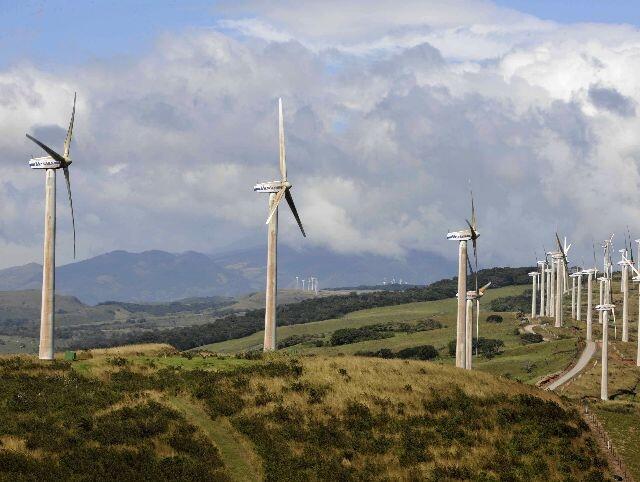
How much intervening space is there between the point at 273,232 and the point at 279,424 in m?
26.0

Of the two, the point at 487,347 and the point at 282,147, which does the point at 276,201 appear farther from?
the point at 487,347

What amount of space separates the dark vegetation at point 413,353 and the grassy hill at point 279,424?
3623 inches

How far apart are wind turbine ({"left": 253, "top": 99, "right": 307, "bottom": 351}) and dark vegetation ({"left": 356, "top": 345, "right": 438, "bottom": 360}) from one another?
83.7m

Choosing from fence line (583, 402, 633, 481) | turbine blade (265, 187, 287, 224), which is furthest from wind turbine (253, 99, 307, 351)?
fence line (583, 402, 633, 481)

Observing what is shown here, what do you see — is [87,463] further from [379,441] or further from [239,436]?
[379,441]

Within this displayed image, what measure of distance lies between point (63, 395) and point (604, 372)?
3058 inches

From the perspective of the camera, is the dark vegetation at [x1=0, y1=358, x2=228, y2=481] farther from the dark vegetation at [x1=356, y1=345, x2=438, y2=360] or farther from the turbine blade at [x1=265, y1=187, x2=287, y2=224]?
the dark vegetation at [x1=356, y1=345, x2=438, y2=360]

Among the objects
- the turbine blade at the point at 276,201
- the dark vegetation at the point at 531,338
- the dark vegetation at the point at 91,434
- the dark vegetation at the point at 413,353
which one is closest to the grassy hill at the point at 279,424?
the dark vegetation at the point at 91,434

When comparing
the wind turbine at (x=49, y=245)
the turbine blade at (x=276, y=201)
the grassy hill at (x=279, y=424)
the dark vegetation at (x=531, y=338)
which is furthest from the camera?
the dark vegetation at (x=531, y=338)

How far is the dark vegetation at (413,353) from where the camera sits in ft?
588

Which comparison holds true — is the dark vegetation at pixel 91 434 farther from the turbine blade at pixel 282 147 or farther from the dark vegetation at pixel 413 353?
the dark vegetation at pixel 413 353

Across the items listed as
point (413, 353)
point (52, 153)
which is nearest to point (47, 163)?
point (52, 153)

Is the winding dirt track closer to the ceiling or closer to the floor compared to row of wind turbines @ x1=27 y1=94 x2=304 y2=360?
closer to the floor

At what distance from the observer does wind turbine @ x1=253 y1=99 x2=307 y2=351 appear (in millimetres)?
90375
